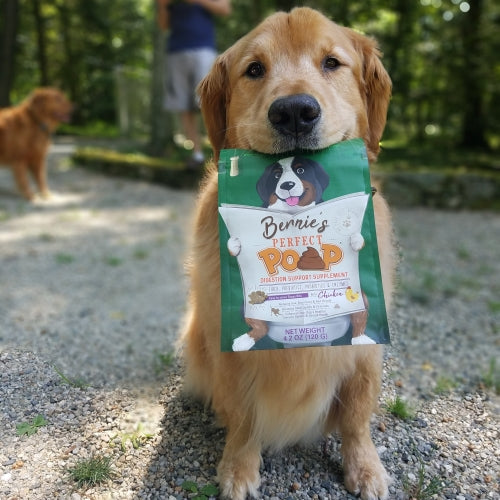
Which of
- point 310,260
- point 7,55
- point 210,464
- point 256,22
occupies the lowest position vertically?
point 210,464

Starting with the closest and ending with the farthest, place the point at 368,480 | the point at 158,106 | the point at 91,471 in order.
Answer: the point at 91,471 < the point at 368,480 < the point at 158,106

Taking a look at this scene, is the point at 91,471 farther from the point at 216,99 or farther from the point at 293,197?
the point at 216,99

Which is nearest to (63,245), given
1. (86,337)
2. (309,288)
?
(86,337)

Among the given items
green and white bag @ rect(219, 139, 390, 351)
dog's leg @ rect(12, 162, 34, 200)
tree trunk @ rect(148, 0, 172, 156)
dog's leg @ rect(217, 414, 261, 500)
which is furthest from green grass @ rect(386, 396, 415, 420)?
tree trunk @ rect(148, 0, 172, 156)

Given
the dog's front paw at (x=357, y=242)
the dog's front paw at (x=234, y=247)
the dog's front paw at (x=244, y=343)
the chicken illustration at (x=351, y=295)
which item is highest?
the dog's front paw at (x=357, y=242)

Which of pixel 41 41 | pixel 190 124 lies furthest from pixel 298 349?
pixel 41 41

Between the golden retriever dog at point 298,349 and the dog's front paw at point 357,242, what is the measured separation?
398mm

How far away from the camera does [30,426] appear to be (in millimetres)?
2018

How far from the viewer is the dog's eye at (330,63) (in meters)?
2.08

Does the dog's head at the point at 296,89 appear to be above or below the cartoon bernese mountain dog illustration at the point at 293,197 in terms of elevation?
above

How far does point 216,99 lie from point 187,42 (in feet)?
14.5

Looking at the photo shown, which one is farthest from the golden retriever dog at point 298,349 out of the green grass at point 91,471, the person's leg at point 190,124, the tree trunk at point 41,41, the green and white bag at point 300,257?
the tree trunk at point 41,41

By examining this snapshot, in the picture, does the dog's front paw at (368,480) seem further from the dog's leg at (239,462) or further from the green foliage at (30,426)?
the green foliage at (30,426)

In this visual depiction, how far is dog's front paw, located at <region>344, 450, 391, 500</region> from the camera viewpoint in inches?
78.3
